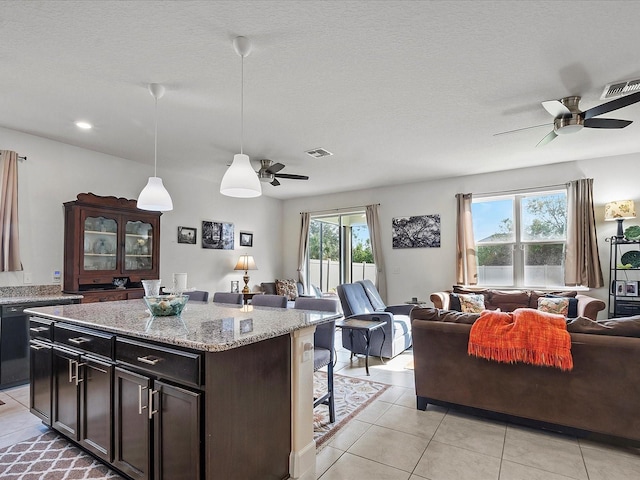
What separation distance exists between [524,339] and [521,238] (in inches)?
142

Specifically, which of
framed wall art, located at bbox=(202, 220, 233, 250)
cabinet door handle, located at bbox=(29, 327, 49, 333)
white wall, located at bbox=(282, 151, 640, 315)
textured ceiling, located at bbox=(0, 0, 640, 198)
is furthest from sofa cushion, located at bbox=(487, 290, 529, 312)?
cabinet door handle, located at bbox=(29, 327, 49, 333)

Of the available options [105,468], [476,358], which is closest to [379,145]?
[476,358]

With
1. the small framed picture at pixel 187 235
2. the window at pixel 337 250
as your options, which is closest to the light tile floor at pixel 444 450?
the small framed picture at pixel 187 235

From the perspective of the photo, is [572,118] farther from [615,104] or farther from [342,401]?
[342,401]

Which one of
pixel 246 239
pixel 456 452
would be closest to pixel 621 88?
pixel 456 452

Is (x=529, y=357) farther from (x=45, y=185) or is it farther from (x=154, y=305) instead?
(x=45, y=185)

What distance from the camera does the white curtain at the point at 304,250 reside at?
734 centimetres

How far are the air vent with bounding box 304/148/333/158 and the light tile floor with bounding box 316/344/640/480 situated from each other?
3041 millimetres

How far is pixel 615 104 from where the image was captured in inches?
104

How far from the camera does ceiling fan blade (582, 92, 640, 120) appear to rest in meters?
2.51

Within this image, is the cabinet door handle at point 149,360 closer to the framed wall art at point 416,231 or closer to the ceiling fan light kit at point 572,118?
the ceiling fan light kit at point 572,118

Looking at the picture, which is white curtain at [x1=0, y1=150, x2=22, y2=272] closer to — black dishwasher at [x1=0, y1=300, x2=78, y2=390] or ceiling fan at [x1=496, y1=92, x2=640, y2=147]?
black dishwasher at [x1=0, y1=300, x2=78, y2=390]

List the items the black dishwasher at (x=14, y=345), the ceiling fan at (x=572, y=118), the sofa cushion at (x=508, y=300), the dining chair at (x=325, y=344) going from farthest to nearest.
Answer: the sofa cushion at (x=508, y=300)
the black dishwasher at (x=14, y=345)
the ceiling fan at (x=572, y=118)
the dining chair at (x=325, y=344)

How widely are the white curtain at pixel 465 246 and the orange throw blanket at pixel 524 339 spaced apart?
10.3 feet
